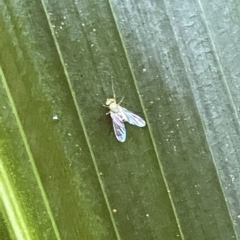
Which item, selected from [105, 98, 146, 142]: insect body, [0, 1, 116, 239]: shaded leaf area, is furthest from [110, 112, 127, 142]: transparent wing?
[0, 1, 116, 239]: shaded leaf area

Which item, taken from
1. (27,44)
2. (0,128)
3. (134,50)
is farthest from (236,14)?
(0,128)

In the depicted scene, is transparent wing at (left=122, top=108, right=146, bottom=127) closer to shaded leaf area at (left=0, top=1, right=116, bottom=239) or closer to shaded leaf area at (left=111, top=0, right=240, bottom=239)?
shaded leaf area at (left=111, top=0, right=240, bottom=239)

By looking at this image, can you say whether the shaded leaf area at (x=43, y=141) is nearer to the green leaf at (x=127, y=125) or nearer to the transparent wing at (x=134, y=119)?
the green leaf at (x=127, y=125)

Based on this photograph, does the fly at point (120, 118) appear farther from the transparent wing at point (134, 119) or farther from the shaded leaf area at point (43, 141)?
the shaded leaf area at point (43, 141)

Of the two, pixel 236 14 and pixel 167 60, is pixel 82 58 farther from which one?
pixel 236 14

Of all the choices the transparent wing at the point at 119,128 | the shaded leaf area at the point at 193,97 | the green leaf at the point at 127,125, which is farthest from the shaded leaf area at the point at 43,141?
the shaded leaf area at the point at 193,97
